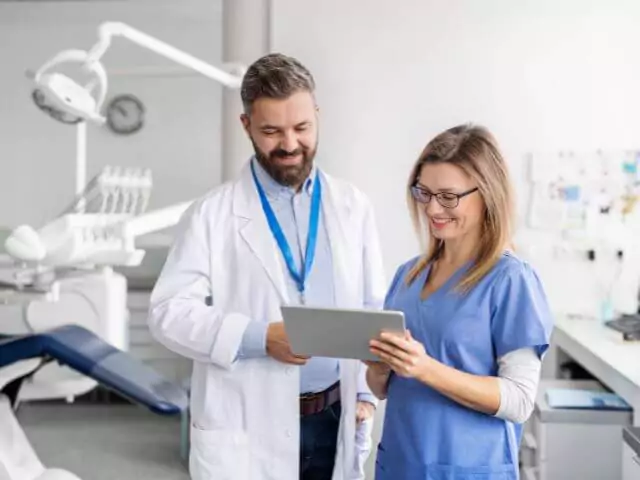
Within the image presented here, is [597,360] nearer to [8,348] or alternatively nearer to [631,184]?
[631,184]

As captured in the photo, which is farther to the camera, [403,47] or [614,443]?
[403,47]

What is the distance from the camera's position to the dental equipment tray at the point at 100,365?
770 mm

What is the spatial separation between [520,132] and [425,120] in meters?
0.40

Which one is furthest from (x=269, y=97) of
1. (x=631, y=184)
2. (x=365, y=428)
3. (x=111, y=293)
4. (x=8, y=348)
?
(x=631, y=184)

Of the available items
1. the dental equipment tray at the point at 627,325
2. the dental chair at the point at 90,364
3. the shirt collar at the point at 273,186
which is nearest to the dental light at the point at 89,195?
the shirt collar at the point at 273,186

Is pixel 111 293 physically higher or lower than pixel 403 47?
lower

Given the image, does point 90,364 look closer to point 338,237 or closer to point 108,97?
point 338,237

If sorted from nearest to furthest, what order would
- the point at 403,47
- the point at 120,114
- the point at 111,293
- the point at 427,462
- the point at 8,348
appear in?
1. the point at 8,348
2. the point at 427,462
3. the point at 111,293
4. the point at 403,47
5. the point at 120,114

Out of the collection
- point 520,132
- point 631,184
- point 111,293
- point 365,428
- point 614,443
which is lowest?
point 614,443

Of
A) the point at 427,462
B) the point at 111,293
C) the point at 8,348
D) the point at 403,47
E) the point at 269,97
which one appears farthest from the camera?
the point at 403,47

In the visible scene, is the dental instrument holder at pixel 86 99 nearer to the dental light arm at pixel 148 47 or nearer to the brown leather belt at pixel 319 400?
the dental light arm at pixel 148 47

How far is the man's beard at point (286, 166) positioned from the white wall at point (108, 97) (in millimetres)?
3398

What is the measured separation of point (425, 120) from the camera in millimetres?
3205

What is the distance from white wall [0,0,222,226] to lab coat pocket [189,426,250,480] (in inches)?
138
